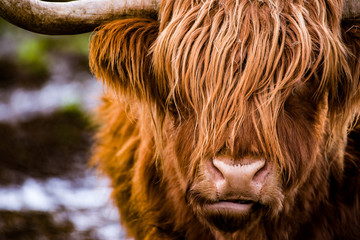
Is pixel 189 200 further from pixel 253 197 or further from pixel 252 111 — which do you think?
pixel 252 111

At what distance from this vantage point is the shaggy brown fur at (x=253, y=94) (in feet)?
6.50

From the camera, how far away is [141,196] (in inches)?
115

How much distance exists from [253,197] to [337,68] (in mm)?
654

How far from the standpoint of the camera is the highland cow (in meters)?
1.96

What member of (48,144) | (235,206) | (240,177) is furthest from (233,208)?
(48,144)

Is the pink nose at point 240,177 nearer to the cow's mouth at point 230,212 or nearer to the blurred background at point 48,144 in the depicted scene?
the cow's mouth at point 230,212

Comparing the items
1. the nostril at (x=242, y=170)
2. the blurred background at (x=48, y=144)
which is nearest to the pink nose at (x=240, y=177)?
the nostril at (x=242, y=170)

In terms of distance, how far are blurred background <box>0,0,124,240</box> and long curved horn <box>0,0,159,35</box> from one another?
5.98 feet

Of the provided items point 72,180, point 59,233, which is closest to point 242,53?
point 59,233

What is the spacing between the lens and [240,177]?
1859mm

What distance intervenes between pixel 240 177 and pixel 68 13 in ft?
3.30

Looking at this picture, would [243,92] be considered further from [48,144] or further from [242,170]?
[48,144]

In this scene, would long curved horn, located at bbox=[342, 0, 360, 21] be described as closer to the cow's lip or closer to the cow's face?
the cow's face

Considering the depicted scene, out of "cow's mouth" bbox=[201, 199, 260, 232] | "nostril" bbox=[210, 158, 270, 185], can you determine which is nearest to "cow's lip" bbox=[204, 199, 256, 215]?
"cow's mouth" bbox=[201, 199, 260, 232]
